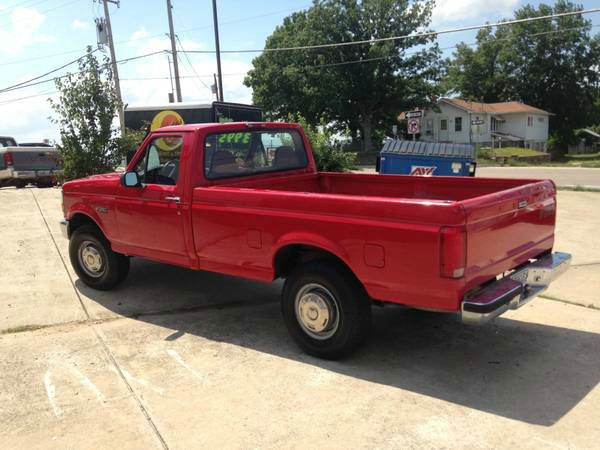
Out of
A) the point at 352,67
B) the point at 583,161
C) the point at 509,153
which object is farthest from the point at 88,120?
the point at 583,161

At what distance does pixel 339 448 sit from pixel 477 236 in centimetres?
156

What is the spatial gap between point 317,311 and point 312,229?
64cm

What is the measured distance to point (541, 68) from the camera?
198 feet

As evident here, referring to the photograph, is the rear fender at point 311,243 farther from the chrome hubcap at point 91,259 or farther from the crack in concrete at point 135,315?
the chrome hubcap at point 91,259

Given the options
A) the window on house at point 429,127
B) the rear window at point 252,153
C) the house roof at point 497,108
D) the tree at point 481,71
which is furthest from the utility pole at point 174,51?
the tree at point 481,71

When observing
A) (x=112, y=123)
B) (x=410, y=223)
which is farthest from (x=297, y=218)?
(x=112, y=123)

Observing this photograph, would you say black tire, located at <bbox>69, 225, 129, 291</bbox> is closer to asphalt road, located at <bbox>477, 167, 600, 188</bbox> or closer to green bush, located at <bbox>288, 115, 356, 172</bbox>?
green bush, located at <bbox>288, 115, 356, 172</bbox>

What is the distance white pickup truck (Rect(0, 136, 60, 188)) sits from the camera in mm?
18188

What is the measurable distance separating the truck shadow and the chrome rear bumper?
1.88ft

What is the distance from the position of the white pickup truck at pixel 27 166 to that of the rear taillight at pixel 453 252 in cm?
1711

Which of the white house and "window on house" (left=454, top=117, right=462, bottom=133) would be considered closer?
the white house

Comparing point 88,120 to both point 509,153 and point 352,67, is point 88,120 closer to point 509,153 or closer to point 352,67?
point 352,67

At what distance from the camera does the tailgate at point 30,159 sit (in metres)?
18.2

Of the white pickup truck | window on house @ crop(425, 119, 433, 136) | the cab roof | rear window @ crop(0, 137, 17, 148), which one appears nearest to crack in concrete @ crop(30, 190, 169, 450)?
the cab roof
